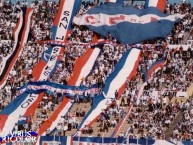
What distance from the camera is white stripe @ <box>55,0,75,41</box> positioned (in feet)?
113

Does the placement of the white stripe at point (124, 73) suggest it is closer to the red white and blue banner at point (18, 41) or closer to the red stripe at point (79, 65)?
the red stripe at point (79, 65)

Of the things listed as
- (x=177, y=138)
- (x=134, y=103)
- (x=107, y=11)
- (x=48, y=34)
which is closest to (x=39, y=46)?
(x=48, y=34)

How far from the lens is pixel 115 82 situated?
3130 centimetres

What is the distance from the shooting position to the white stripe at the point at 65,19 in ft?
113

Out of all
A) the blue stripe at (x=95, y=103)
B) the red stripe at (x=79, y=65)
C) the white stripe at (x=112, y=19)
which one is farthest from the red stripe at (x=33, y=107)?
the white stripe at (x=112, y=19)

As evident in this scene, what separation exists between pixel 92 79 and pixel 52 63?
7.10 ft

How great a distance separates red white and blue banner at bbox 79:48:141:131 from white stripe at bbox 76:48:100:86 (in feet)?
4.05

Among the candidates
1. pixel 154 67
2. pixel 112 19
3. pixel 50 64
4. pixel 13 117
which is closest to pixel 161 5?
pixel 112 19

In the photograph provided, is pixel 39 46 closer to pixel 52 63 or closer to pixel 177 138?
pixel 52 63

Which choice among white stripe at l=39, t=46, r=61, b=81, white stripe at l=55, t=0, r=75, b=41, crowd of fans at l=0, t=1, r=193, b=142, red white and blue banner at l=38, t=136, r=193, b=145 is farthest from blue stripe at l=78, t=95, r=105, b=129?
white stripe at l=55, t=0, r=75, b=41

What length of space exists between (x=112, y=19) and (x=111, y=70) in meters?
2.61

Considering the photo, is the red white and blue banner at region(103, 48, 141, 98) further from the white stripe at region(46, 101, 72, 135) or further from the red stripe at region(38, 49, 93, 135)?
the white stripe at region(46, 101, 72, 135)

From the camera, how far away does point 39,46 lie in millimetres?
35000

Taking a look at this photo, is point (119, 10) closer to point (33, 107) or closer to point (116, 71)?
point (116, 71)
